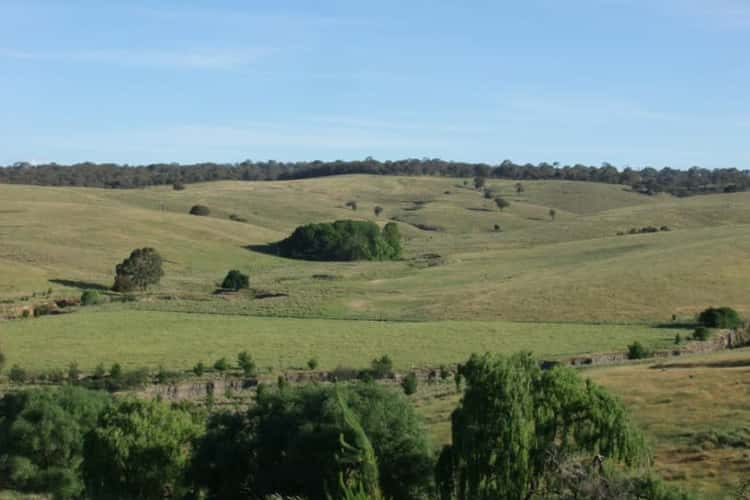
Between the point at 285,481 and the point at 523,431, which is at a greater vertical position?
the point at 523,431

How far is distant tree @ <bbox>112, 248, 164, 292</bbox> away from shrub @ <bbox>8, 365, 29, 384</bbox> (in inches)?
1487

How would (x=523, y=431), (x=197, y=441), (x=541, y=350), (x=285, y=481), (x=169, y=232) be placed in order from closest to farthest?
(x=523, y=431)
(x=285, y=481)
(x=197, y=441)
(x=541, y=350)
(x=169, y=232)

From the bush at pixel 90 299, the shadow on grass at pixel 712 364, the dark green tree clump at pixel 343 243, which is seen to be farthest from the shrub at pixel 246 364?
the dark green tree clump at pixel 343 243

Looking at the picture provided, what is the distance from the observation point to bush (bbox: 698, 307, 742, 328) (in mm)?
67512

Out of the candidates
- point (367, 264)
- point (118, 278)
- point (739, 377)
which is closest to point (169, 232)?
point (367, 264)

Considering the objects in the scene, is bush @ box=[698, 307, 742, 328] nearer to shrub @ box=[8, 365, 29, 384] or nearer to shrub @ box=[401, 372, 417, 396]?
shrub @ box=[401, 372, 417, 396]

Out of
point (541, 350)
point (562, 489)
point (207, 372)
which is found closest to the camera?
point (562, 489)

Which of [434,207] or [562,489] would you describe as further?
[434,207]

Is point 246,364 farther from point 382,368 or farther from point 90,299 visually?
point 90,299

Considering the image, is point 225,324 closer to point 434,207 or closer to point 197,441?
point 197,441

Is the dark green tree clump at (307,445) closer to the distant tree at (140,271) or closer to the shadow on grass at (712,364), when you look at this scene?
the shadow on grass at (712,364)

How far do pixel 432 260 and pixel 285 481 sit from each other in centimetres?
8700

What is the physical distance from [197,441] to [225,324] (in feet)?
118

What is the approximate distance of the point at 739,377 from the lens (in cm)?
4156
